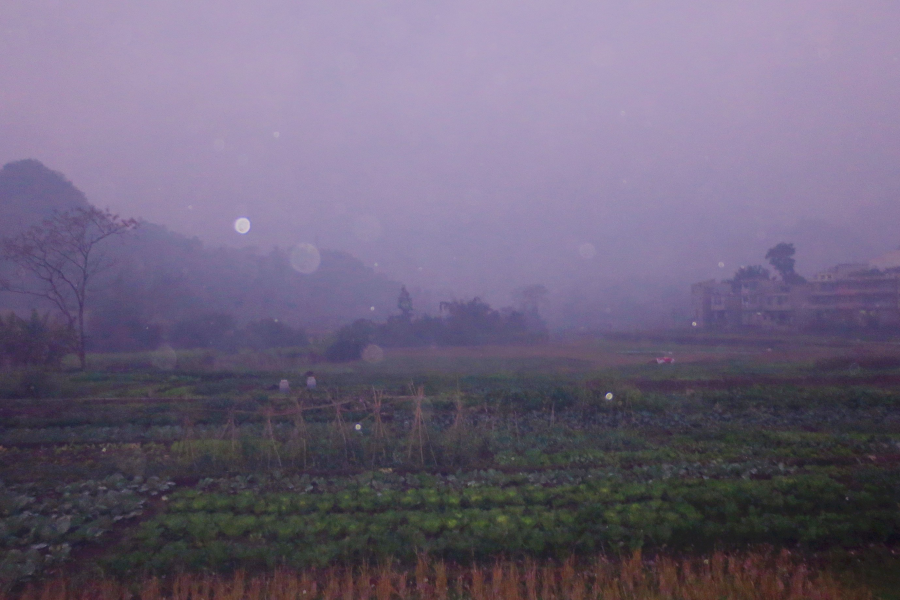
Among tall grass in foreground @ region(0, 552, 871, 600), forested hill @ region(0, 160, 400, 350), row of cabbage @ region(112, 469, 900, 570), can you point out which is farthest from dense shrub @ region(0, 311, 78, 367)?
tall grass in foreground @ region(0, 552, 871, 600)

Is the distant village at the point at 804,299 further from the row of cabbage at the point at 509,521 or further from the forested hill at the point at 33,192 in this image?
the forested hill at the point at 33,192

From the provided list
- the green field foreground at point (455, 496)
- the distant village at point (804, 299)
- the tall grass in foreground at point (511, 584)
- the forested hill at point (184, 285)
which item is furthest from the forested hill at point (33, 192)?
the tall grass in foreground at point (511, 584)

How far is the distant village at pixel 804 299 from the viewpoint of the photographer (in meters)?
41.8

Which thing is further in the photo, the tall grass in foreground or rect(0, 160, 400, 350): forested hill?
rect(0, 160, 400, 350): forested hill

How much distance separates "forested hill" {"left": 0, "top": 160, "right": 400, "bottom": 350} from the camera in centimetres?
4600

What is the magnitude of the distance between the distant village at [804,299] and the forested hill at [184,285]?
125 feet

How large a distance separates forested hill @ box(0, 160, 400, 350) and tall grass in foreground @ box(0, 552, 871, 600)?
134ft

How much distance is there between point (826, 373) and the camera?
23.8 m

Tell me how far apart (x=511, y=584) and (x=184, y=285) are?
2492 inches

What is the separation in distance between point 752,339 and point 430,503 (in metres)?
40.0

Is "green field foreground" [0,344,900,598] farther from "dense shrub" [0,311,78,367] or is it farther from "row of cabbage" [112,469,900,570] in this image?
"dense shrub" [0,311,78,367]

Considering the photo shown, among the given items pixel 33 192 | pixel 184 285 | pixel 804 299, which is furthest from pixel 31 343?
pixel 33 192

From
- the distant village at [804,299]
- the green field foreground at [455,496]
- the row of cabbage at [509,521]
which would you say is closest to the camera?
the green field foreground at [455,496]

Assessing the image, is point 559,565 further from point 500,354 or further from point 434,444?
point 500,354
